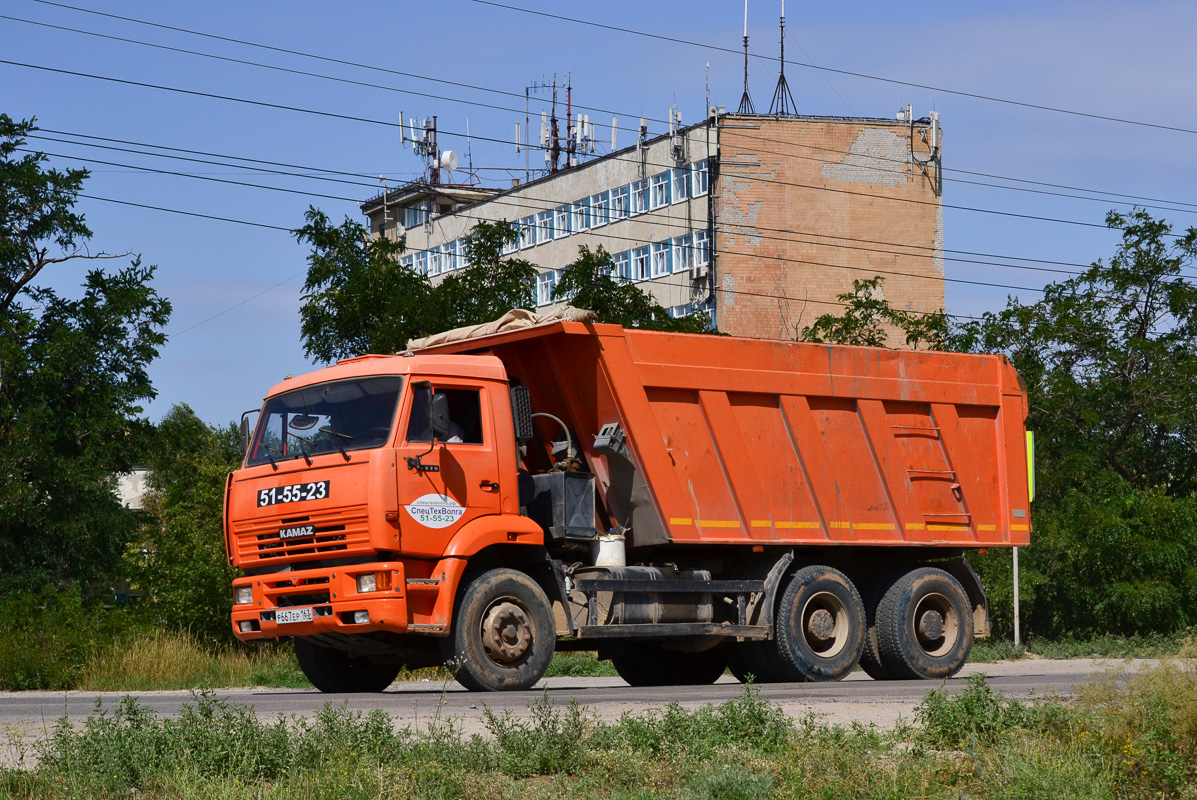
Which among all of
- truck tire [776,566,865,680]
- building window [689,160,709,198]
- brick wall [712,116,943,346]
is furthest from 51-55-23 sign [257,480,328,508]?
building window [689,160,709,198]

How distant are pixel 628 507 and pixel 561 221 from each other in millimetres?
55122

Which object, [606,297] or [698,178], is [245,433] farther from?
[698,178]

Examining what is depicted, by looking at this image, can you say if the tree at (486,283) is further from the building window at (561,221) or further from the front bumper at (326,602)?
the building window at (561,221)

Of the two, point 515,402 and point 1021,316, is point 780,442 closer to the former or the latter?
point 515,402

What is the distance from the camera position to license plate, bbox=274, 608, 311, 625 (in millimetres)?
11266

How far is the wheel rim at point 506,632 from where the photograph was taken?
37.4 ft

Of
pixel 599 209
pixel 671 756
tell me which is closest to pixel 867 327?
pixel 671 756

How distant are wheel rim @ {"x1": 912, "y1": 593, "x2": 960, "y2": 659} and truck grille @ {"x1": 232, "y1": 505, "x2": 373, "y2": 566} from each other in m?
6.27

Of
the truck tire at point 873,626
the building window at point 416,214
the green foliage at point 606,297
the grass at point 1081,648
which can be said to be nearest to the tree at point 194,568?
the truck tire at point 873,626

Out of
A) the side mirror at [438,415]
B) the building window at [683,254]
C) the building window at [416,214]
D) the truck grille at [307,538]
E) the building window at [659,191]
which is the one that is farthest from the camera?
the building window at [416,214]

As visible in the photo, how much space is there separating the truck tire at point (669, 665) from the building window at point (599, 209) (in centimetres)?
5004

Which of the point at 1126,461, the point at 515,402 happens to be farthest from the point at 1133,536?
the point at 515,402

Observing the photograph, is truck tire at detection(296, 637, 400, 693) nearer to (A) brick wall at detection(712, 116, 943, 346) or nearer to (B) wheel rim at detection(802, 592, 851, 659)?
(B) wheel rim at detection(802, 592, 851, 659)

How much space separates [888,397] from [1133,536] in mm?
13299
